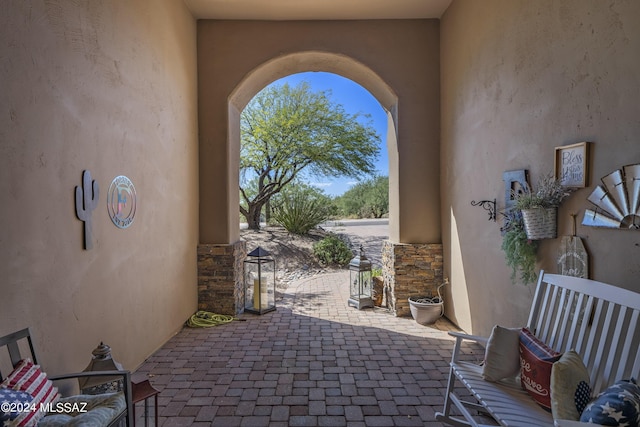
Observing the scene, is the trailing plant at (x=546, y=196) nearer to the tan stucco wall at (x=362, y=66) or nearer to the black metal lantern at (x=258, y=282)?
the tan stucco wall at (x=362, y=66)

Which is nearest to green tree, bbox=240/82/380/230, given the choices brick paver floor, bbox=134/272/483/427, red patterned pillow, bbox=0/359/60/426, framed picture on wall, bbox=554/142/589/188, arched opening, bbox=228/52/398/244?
arched opening, bbox=228/52/398/244

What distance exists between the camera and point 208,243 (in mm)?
4715

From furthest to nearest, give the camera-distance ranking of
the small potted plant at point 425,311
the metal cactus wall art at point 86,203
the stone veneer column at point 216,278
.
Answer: the stone veneer column at point 216,278 < the small potted plant at point 425,311 < the metal cactus wall art at point 86,203

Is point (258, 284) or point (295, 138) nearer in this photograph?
point (258, 284)

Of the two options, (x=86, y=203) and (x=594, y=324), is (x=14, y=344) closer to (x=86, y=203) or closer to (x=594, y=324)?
(x=86, y=203)

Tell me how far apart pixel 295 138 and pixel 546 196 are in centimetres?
691

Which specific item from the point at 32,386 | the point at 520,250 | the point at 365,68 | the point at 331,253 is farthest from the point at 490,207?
the point at 331,253

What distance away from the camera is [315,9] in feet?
14.6

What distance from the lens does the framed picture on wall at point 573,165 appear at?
2.17 m

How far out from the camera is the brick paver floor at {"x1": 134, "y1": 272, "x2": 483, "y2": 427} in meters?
2.45

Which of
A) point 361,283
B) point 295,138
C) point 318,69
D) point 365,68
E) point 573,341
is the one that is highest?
point 318,69

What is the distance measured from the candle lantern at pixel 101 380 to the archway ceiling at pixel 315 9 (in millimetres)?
4061

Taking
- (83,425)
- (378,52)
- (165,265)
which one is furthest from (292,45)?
(83,425)

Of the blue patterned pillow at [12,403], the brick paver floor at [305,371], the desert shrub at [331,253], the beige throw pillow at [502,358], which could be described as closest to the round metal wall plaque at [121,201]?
the brick paver floor at [305,371]
